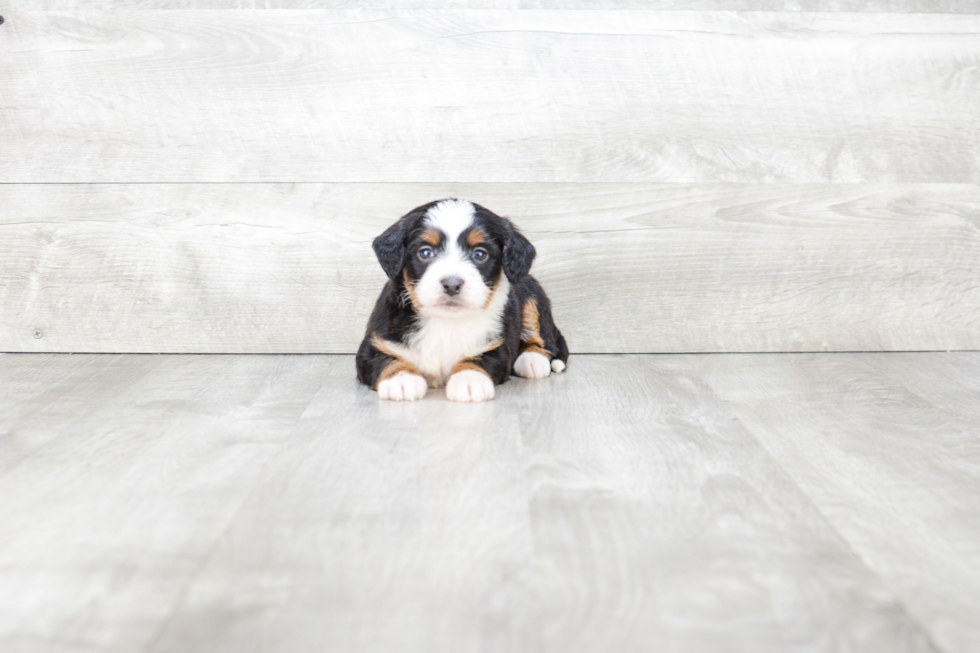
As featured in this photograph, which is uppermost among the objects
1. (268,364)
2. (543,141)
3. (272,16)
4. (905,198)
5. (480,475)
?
(272,16)

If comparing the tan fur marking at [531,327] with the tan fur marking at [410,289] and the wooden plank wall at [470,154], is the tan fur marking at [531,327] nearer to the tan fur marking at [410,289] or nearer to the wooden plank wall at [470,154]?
the wooden plank wall at [470,154]

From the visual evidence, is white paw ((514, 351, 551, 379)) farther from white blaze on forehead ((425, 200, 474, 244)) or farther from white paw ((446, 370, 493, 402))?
white blaze on forehead ((425, 200, 474, 244))

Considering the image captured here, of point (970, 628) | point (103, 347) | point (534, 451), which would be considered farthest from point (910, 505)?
point (103, 347)

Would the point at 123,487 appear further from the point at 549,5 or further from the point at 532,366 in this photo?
the point at 549,5

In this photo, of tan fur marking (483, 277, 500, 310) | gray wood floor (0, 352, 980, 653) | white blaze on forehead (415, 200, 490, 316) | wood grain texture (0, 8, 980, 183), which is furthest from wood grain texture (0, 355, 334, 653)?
wood grain texture (0, 8, 980, 183)

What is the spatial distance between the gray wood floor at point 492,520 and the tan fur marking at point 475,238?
1.31 feet

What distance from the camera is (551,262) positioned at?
278cm

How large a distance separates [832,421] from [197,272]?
1.95 m

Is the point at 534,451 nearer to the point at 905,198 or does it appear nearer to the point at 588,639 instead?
the point at 588,639

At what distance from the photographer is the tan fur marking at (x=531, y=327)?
2539 millimetres

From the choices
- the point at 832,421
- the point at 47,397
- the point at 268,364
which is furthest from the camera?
the point at 268,364

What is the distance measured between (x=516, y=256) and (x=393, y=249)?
12.4 inches

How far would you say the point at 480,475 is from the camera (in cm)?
155

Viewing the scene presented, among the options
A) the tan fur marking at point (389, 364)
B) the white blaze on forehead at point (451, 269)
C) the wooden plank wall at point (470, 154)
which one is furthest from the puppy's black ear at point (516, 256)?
the wooden plank wall at point (470, 154)
